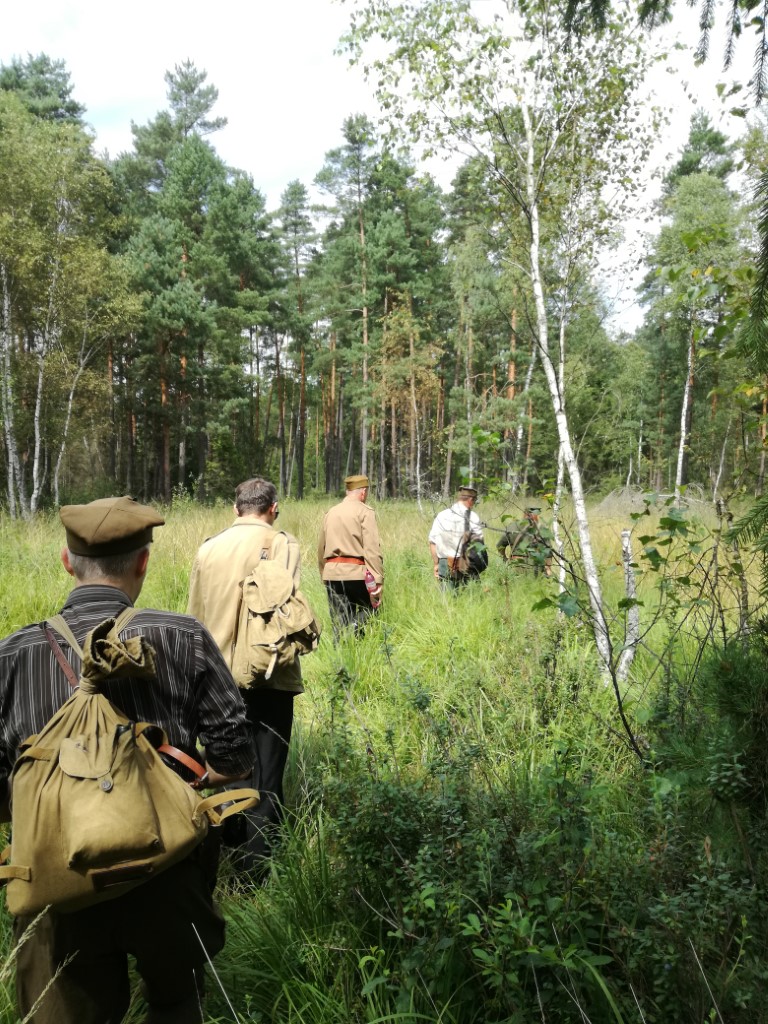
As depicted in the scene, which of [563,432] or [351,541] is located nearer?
[563,432]

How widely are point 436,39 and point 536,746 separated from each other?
18.7ft

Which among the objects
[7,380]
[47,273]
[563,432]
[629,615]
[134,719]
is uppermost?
[47,273]

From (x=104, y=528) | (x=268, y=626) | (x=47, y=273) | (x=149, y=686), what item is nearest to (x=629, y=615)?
(x=268, y=626)

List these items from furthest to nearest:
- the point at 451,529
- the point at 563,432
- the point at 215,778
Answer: the point at 451,529, the point at 563,432, the point at 215,778

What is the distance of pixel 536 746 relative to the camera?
358cm

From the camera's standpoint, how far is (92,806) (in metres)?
1.43

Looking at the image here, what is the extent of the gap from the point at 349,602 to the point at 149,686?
4.67 metres

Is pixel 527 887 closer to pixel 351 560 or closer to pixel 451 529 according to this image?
pixel 351 560

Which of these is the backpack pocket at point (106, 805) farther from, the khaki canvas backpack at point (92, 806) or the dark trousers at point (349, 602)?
the dark trousers at point (349, 602)

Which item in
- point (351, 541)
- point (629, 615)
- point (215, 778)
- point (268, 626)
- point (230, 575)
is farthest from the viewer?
point (351, 541)

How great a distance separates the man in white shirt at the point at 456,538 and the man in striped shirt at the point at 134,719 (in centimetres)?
537

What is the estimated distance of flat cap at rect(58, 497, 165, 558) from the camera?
183 cm

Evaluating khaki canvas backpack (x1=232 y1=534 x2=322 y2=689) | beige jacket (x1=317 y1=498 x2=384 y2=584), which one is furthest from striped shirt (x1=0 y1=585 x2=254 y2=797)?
beige jacket (x1=317 y1=498 x2=384 y2=584)

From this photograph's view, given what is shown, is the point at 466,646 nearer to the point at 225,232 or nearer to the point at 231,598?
the point at 231,598
